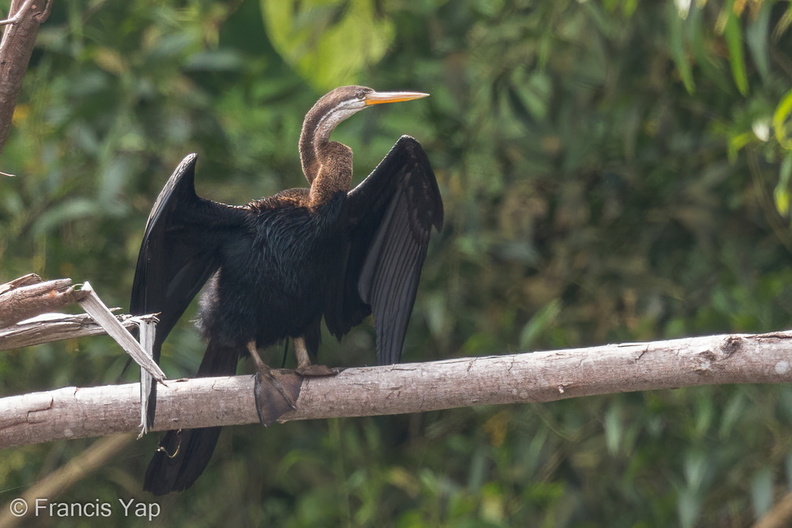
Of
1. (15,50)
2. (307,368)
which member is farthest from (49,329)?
(307,368)

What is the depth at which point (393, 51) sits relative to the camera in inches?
135

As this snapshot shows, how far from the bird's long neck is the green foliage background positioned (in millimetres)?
675

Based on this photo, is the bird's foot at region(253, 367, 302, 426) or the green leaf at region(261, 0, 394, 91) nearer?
the bird's foot at region(253, 367, 302, 426)

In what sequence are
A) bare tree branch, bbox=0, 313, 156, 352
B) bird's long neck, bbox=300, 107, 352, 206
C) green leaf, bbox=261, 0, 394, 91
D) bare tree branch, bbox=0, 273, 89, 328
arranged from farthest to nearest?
green leaf, bbox=261, 0, 394, 91 → bird's long neck, bbox=300, 107, 352, 206 → bare tree branch, bbox=0, 313, 156, 352 → bare tree branch, bbox=0, 273, 89, 328

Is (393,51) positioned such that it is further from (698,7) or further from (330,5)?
(698,7)

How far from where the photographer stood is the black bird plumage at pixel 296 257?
228 cm

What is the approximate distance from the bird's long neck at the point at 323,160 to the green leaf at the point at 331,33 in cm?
79

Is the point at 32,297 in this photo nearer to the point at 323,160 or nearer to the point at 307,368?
the point at 307,368

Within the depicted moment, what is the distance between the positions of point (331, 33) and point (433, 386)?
180cm

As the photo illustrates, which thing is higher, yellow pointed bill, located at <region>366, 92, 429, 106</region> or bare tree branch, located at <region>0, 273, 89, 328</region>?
yellow pointed bill, located at <region>366, 92, 429, 106</region>

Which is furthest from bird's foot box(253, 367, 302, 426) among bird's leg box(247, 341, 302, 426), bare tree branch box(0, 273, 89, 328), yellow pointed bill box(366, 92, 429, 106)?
yellow pointed bill box(366, 92, 429, 106)

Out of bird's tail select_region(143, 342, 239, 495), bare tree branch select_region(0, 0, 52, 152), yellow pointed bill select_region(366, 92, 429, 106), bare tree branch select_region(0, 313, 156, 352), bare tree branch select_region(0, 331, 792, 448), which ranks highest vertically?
bare tree branch select_region(0, 0, 52, 152)

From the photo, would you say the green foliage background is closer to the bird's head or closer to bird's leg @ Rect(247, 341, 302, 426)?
the bird's head

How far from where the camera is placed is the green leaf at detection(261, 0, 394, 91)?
3.26 meters
